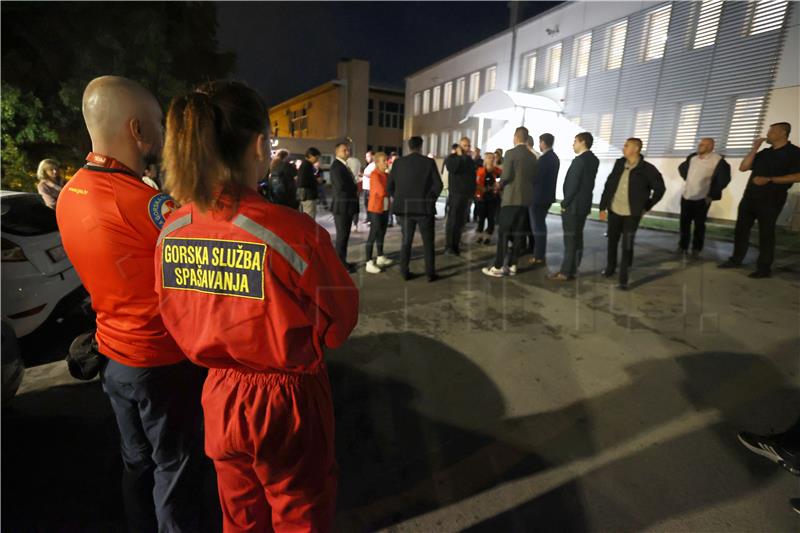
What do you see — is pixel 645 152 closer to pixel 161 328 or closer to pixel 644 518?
pixel 644 518

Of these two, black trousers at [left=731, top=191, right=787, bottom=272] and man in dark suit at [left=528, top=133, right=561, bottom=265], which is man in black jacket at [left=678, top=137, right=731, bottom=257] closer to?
black trousers at [left=731, top=191, right=787, bottom=272]

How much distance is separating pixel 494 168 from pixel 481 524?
771 cm

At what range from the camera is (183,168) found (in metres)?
1.14

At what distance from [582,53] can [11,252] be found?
1809 cm

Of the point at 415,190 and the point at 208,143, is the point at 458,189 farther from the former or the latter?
the point at 208,143

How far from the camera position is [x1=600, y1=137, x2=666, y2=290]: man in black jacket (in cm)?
545

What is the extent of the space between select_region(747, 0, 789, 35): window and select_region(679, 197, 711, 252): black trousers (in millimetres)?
7103

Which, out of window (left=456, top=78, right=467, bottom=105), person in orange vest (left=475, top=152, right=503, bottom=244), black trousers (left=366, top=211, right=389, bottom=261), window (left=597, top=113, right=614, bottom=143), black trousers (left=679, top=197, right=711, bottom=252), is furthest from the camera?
window (left=456, top=78, right=467, bottom=105)

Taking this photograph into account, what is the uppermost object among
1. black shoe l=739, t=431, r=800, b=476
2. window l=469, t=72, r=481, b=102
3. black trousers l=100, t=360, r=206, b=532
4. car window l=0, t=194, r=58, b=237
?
window l=469, t=72, r=481, b=102

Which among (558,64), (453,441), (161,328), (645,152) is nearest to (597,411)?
(453,441)

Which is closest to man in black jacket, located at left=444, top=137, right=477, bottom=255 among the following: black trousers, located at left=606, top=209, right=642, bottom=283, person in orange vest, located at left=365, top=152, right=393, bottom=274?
person in orange vest, located at left=365, top=152, right=393, bottom=274

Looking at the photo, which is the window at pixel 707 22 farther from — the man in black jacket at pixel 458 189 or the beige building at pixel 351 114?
the beige building at pixel 351 114

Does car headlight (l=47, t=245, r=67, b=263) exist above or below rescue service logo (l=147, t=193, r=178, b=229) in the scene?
below

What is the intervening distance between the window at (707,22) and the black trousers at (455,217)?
1021 centimetres
